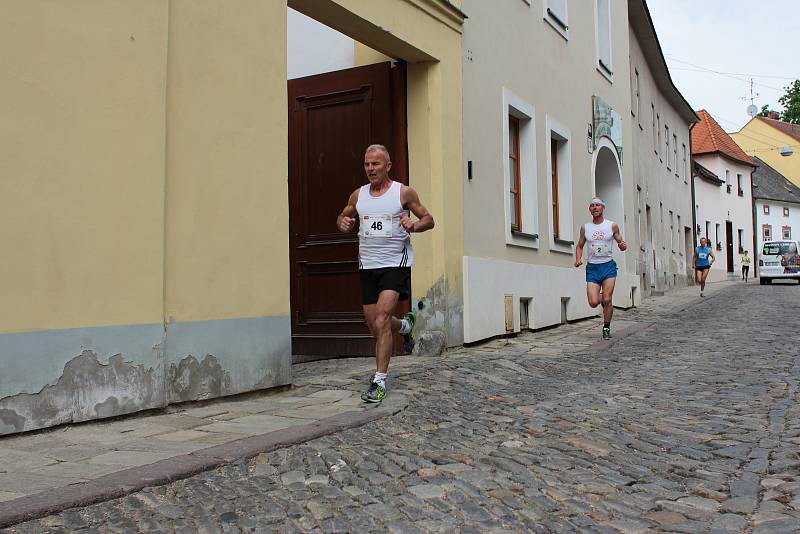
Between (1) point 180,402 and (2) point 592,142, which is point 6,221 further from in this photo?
(2) point 592,142

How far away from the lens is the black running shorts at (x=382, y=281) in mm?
5965

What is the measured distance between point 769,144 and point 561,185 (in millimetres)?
52790

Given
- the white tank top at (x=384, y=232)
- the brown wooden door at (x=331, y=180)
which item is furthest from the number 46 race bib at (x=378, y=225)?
the brown wooden door at (x=331, y=180)

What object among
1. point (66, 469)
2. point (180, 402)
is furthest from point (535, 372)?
point (66, 469)

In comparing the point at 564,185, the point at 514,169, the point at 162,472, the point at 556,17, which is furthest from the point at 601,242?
the point at 162,472

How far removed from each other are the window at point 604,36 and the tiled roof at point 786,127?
46871mm

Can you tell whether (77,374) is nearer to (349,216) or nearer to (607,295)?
(349,216)

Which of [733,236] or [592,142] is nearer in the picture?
[592,142]

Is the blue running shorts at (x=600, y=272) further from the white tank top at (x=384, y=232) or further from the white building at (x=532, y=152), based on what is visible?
the white tank top at (x=384, y=232)

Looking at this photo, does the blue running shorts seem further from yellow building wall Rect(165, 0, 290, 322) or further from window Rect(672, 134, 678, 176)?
window Rect(672, 134, 678, 176)

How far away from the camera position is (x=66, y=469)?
12.5ft

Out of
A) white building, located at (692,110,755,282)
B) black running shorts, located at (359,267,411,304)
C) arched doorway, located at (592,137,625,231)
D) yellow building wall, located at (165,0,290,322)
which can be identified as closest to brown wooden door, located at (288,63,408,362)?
yellow building wall, located at (165,0,290,322)

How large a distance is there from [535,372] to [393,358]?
5.08 ft

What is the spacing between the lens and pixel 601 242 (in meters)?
10.8
